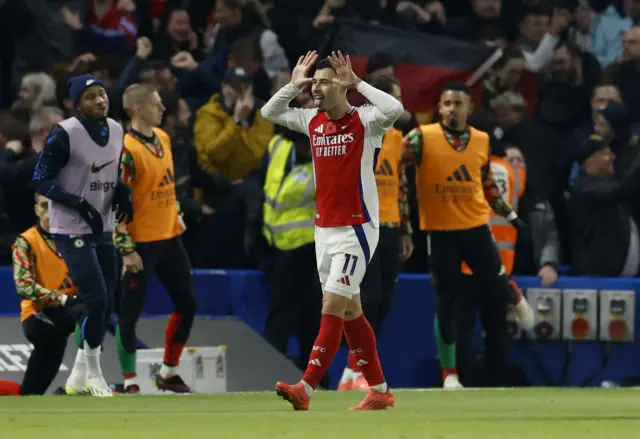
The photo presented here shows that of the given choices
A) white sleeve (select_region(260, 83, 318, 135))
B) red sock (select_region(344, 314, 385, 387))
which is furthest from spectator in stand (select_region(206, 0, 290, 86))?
red sock (select_region(344, 314, 385, 387))

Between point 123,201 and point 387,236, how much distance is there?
8.00 feet

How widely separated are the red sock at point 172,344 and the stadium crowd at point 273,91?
1.50 metres

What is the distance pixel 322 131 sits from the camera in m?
10.4

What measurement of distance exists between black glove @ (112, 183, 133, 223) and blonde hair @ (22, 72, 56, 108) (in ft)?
10.9

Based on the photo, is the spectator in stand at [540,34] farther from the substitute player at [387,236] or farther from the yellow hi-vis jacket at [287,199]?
the yellow hi-vis jacket at [287,199]

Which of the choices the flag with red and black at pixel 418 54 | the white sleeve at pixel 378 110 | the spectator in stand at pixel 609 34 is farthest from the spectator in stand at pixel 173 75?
the white sleeve at pixel 378 110

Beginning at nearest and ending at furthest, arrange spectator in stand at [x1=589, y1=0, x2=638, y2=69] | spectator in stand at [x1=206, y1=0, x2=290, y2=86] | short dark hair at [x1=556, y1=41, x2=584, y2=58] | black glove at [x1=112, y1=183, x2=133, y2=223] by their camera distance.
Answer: black glove at [x1=112, y1=183, x2=133, y2=223]
spectator in stand at [x1=206, y1=0, x2=290, y2=86]
short dark hair at [x1=556, y1=41, x2=584, y2=58]
spectator in stand at [x1=589, y1=0, x2=638, y2=69]

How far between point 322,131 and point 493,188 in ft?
11.8

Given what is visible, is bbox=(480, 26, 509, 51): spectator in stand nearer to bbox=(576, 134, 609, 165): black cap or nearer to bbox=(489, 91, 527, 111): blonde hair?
bbox=(489, 91, 527, 111): blonde hair

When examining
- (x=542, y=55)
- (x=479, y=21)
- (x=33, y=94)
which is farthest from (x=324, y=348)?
(x=479, y=21)

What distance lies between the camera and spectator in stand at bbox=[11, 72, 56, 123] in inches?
592

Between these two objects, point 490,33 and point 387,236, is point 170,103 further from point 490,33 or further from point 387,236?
point 490,33

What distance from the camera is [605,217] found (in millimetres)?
14461

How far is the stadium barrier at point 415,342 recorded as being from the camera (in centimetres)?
1445
